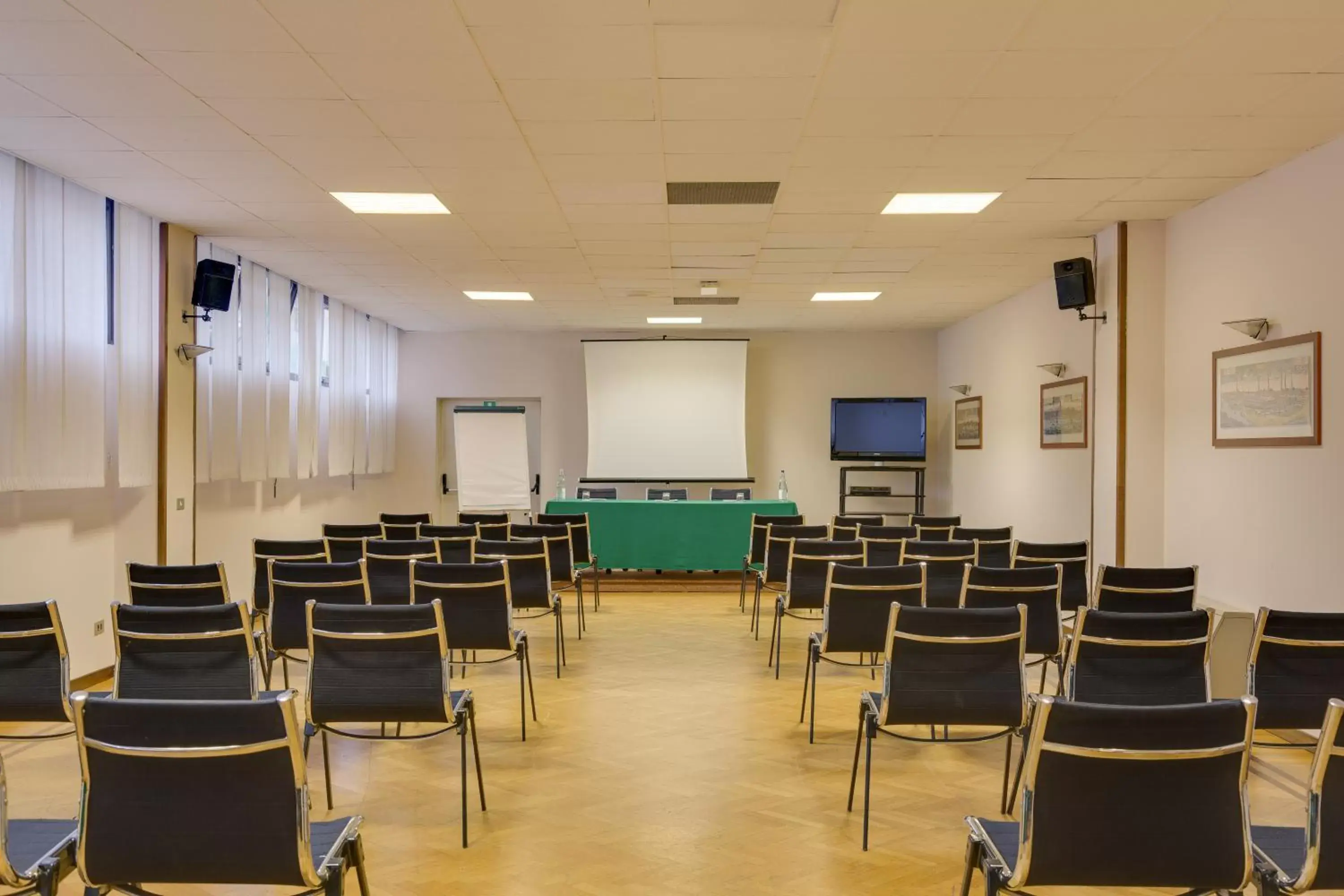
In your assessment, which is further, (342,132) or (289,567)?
(342,132)

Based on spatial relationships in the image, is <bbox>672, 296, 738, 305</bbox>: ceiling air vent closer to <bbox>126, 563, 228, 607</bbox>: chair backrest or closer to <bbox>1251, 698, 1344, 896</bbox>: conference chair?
<bbox>126, 563, 228, 607</bbox>: chair backrest

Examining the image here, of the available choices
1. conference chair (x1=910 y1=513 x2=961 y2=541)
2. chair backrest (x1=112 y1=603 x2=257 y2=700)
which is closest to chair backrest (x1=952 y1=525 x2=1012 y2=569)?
conference chair (x1=910 y1=513 x2=961 y2=541)

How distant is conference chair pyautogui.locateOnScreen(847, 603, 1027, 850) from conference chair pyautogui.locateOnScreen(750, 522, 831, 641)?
11.4 feet

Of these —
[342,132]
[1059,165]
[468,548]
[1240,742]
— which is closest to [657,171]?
[342,132]

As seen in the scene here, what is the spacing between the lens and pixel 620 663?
23.5ft

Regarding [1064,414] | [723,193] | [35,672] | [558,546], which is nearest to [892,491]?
[1064,414]

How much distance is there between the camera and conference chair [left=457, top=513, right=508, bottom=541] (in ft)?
27.0

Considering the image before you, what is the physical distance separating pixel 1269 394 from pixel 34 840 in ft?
21.1

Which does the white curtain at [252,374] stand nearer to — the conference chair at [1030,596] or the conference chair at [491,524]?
the conference chair at [491,524]

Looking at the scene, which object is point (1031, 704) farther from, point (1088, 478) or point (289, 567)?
point (1088, 478)

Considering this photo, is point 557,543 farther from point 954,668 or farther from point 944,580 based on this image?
point 954,668

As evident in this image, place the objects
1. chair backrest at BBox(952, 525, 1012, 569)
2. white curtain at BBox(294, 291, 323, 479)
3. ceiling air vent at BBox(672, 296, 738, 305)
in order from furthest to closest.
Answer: ceiling air vent at BBox(672, 296, 738, 305) → white curtain at BBox(294, 291, 323, 479) → chair backrest at BBox(952, 525, 1012, 569)

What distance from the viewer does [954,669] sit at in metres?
3.72

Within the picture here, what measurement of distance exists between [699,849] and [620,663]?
348cm
